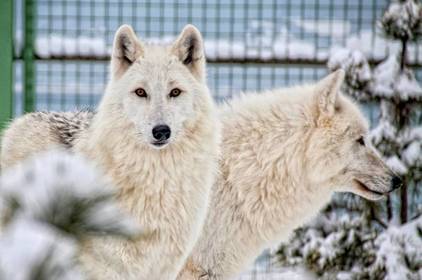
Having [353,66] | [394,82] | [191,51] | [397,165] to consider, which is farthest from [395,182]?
[394,82]

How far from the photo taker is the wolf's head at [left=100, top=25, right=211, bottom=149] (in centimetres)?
293

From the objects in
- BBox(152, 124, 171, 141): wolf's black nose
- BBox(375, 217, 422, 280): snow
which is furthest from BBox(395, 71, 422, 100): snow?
BBox(152, 124, 171, 141): wolf's black nose

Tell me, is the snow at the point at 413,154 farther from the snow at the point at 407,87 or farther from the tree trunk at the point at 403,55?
the tree trunk at the point at 403,55

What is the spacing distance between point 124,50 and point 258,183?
0.94 metres

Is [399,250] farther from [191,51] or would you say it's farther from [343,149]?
[191,51]

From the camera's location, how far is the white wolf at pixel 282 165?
3686 millimetres

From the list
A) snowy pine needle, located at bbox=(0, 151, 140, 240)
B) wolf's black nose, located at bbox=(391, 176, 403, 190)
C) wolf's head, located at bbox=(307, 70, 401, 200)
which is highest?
snowy pine needle, located at bbox=(0, 151, 140, 240)

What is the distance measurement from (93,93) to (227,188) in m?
2.04

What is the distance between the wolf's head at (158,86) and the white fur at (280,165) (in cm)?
69

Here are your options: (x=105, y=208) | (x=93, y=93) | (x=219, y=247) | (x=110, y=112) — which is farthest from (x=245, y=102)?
(x=105, y=208)

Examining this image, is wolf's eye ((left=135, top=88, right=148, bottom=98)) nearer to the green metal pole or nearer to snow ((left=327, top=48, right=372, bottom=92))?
snow ((left=327, top=48, right=372, bottom=92))

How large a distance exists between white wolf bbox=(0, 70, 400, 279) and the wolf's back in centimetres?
76

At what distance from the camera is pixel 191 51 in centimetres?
316

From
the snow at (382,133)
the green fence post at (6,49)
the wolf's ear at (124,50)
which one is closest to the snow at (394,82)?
the snow at (382,133)
